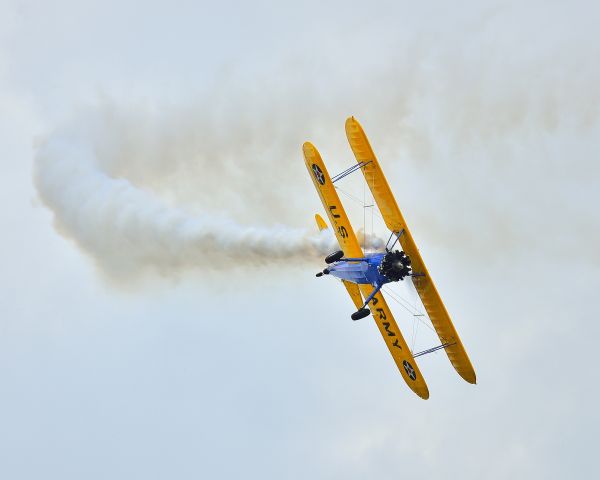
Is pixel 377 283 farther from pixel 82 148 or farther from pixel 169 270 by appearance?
pixel 82 148

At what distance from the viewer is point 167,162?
262 feet

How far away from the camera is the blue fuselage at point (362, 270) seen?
220 feet

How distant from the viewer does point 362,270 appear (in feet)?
221

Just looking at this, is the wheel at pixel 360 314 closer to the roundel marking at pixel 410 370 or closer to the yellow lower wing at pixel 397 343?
the yellow lower wing at pixel 397 343

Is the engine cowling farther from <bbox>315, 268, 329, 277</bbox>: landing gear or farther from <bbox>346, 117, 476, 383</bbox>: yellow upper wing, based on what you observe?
<bbox>315, 268, 329, 277</bbox>: landing gear

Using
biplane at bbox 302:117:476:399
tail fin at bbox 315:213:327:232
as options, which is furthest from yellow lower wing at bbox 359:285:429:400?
tail fin at bbox 315:213:327:232

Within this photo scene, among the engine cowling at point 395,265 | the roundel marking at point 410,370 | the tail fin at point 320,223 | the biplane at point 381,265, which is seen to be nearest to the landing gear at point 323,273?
the biplane at point 381,265

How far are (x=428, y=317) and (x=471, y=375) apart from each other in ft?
9.87

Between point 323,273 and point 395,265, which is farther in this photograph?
point 323,273

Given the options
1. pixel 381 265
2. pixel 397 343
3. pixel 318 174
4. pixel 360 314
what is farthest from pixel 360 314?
pixel 318 174

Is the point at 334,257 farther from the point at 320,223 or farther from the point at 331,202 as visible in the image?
the point at 320,223

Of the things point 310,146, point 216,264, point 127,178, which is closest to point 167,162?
point 127,178

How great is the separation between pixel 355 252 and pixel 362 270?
2.31 ft

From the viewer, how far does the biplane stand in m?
66.4
